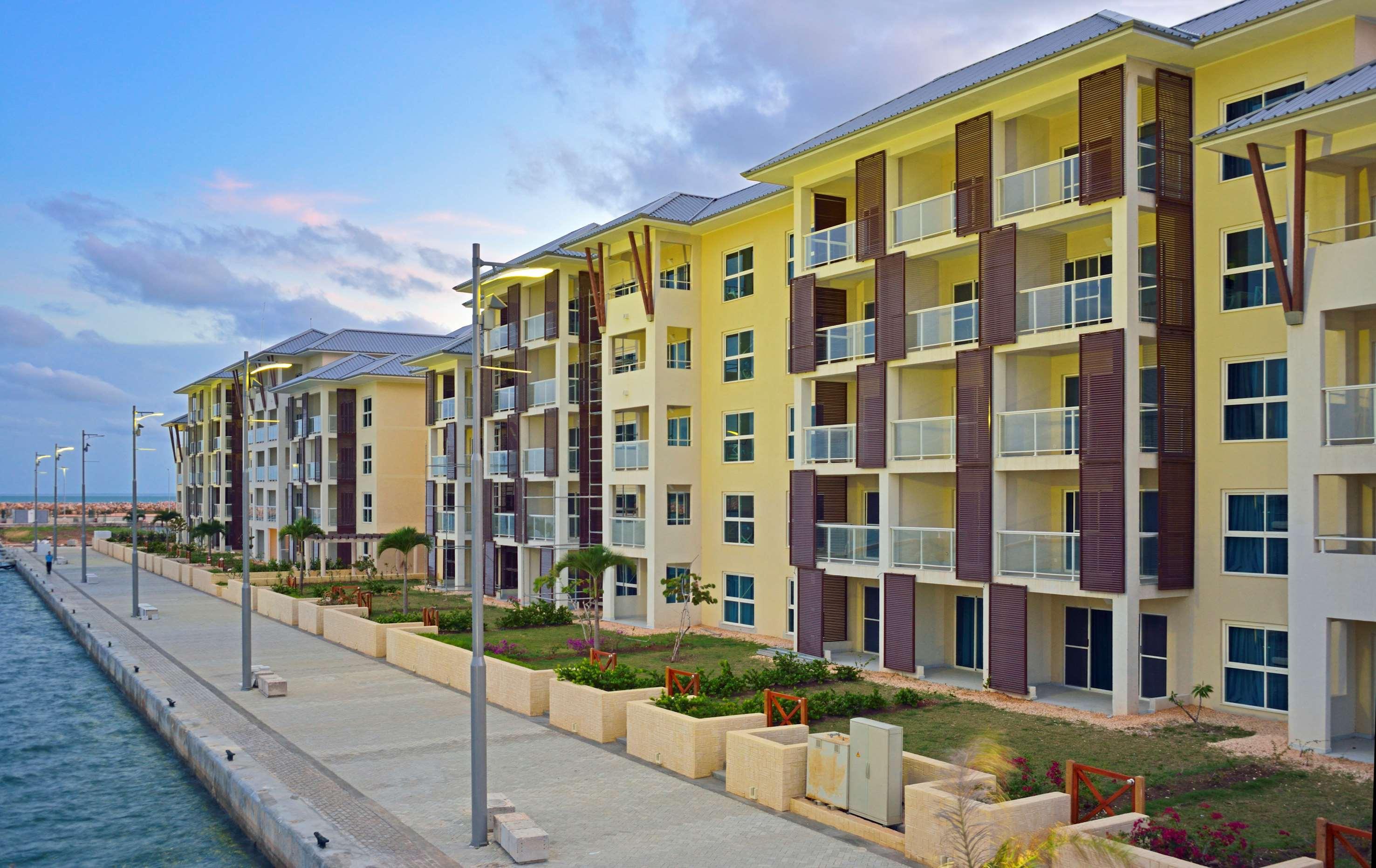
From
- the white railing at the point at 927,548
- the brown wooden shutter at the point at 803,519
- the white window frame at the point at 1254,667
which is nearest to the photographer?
the white window frame at the point at 1254,667

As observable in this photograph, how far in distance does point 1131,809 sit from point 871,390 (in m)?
14.1

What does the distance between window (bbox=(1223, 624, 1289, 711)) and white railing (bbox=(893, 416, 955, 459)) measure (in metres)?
6.98

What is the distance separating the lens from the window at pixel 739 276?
3456 centimetres

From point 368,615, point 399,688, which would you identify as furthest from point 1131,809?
point 368,615

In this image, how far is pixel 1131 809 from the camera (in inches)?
565

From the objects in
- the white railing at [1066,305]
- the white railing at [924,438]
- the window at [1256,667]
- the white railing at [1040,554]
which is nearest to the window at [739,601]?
the white railing at [924,438]

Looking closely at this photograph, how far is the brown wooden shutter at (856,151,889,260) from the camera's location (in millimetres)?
26984

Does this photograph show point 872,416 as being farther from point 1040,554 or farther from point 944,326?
point 1040,554

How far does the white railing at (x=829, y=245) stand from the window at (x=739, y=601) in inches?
408

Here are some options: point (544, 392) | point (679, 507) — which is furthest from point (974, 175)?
point (544, 392)

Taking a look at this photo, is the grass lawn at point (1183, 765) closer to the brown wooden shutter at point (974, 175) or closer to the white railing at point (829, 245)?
the brown wooden shutter at point (974, 175)

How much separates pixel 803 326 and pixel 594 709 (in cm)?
1305

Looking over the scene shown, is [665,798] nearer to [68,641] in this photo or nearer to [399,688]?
[399,688]

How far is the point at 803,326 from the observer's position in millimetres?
29438
